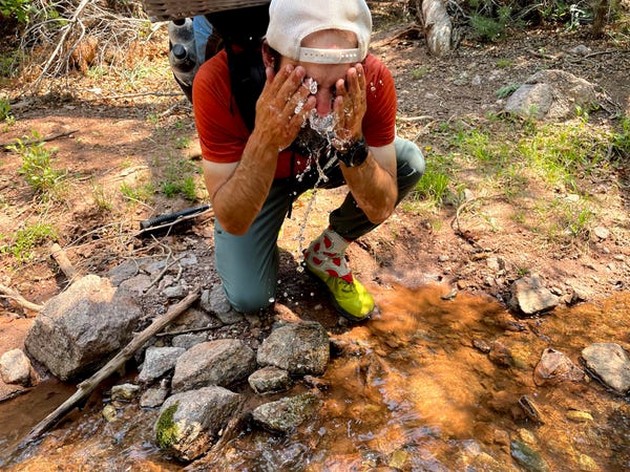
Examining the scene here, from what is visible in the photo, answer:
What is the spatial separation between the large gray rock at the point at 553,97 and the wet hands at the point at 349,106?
272cm

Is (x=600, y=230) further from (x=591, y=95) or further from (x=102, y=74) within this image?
(x=102, y=74)

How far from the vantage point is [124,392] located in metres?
2.22

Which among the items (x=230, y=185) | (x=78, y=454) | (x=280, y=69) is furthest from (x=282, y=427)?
(x=280, y=69)

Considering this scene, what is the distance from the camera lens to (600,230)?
3070 millimetres

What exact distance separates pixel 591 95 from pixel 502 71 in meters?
0.97

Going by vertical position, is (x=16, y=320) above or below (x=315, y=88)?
below

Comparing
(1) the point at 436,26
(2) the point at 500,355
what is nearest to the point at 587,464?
(2) the point at 500,355

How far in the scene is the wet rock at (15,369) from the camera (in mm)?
2301

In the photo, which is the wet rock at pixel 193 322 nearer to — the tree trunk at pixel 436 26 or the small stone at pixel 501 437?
the small stone at pixel 501 437

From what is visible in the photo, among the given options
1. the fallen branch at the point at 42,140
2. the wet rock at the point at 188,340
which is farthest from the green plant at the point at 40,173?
the wet rock at the point at 188,340

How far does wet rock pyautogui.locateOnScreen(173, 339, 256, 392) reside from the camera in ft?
7.21

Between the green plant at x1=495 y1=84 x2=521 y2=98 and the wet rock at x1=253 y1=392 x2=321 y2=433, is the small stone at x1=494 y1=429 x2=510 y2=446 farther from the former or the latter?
the green plant at x1=495 y1=84 x2=521 y2=98

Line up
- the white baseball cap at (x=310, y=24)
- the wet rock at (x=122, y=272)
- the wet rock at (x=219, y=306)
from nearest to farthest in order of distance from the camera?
the white baseball cap at (x=310, y=24)
the wet rock at (x=219, y=306)
the wet rock at (x=122, y=272)

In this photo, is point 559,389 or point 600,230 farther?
point 600,230
